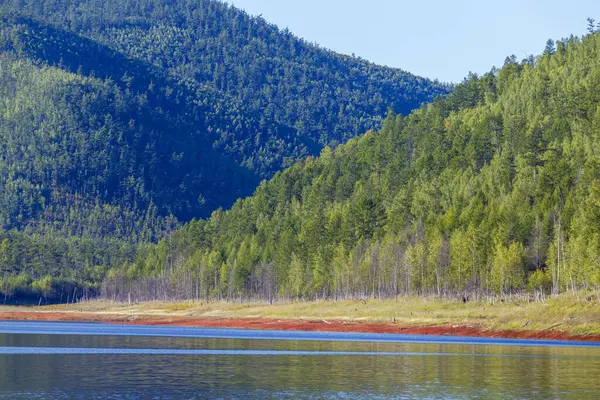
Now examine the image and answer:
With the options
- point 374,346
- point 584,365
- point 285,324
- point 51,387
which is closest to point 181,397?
point 51,387

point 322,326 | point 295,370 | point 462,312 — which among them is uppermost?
point 462,312

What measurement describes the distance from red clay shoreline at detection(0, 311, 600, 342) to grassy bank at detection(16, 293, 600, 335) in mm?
1215

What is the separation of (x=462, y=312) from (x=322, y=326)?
22229mm

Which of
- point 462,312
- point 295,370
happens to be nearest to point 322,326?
point 462,312

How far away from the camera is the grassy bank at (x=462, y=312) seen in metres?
115

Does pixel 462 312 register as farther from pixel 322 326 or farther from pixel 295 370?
pixel 295 370

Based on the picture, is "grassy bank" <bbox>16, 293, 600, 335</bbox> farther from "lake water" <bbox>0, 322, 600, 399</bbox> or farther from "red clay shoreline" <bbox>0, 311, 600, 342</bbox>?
"lake water" <bbox>0, 322, 600, 399</bbox>

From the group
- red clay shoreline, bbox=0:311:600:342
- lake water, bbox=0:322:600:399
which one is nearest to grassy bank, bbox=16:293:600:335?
red clay shoreline, bbox=0:311:600:342

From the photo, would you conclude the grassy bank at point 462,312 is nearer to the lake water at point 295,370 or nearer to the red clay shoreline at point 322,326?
the red clay shoreline at point 322,326

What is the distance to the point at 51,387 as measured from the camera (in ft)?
194

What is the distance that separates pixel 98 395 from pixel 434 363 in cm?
3282

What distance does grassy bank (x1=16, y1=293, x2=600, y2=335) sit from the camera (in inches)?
4515

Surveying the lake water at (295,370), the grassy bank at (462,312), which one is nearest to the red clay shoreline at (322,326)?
A: the grassy bank at (462,312)

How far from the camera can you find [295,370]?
7181 cm
